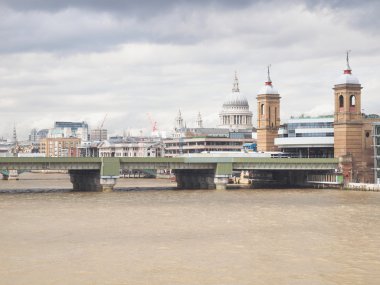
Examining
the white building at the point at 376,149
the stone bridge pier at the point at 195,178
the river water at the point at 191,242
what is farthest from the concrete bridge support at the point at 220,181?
the river water at the point at 191,242

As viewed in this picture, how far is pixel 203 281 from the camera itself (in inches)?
1817

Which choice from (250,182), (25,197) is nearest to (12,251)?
(25,197)

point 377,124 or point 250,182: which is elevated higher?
point 377,124

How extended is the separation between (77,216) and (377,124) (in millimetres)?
67810

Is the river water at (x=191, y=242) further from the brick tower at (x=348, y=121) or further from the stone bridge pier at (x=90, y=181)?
the brick tower at (x=348, y=121)

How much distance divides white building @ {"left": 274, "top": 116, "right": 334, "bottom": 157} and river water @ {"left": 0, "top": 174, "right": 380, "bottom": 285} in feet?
183

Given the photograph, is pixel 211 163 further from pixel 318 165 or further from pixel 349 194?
pixel 349 194

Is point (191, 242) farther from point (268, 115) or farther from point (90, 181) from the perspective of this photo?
point (268, 115)

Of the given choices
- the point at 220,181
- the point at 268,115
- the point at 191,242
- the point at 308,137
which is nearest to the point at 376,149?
the point at 220,181

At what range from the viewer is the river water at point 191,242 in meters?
48.2

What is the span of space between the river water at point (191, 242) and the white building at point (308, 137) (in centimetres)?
5565

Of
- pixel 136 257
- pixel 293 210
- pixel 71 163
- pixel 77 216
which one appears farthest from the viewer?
pixel 71 163

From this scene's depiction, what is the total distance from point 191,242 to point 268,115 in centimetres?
12052

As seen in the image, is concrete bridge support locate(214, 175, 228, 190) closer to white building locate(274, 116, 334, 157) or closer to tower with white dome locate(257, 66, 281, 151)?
white building locate(274, 116, 334, 157)
